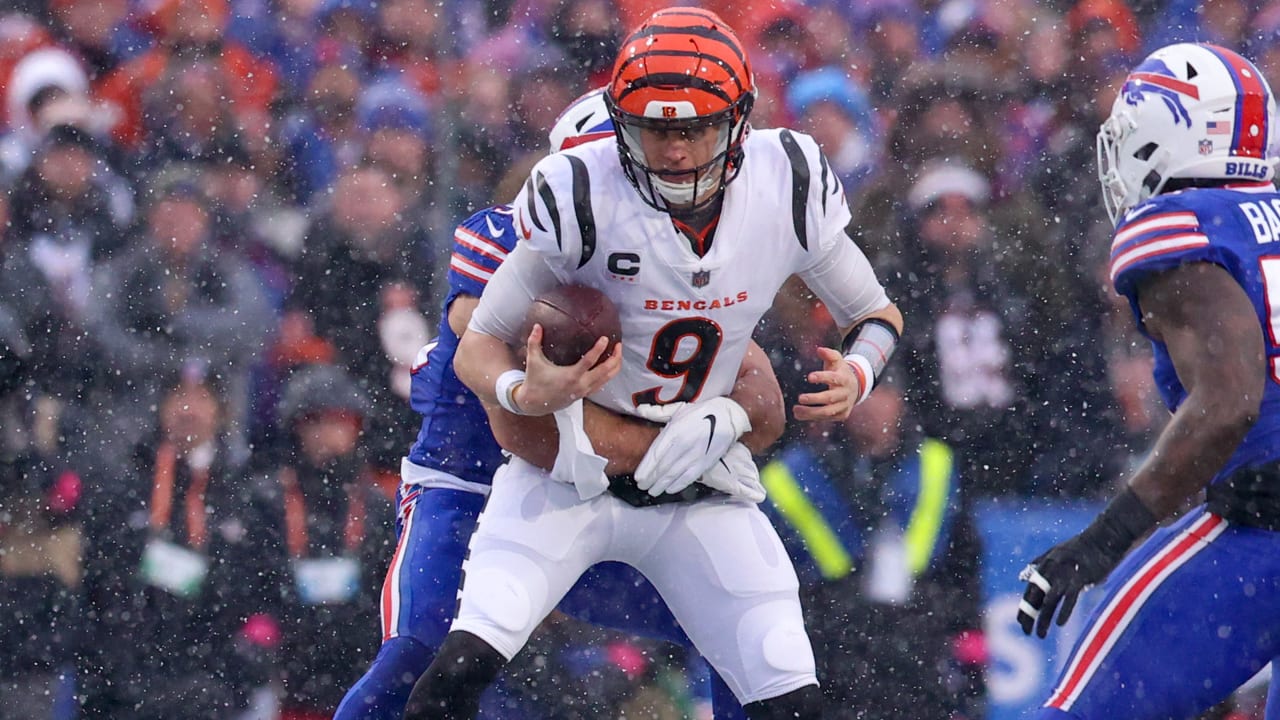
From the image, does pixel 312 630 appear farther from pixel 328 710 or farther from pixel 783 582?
pixel 783 582

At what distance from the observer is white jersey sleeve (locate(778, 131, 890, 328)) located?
9.43 ft

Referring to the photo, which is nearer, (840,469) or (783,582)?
(783,582)

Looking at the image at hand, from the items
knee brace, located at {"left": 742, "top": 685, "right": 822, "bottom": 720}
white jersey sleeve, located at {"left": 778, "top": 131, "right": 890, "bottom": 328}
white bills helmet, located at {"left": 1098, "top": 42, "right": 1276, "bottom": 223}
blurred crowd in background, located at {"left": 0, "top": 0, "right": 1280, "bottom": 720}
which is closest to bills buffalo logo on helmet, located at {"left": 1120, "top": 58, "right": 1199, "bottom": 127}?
white bills helmet, located at {"left": 1098, "top": 42, "right": 1276, "bottom": 223}

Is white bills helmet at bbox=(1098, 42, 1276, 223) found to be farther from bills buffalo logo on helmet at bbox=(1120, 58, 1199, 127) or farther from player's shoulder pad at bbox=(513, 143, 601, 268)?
player's shoulder pad at bbox=(513, 143, 601, 268)

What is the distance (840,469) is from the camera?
446 cm

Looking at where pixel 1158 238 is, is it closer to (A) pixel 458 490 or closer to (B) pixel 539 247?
(B) pixel 539 247

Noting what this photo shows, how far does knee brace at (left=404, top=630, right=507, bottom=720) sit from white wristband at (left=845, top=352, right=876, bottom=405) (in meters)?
0.86

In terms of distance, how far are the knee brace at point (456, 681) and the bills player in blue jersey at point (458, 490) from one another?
1.14 feet

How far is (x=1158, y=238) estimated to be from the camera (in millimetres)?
2645

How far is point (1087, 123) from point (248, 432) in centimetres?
266

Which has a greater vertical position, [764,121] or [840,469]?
[764,121]

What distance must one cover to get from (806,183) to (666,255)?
0.30 meters

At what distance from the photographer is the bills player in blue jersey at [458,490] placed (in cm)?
310

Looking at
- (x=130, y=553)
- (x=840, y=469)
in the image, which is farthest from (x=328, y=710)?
(x=840, y=469)
